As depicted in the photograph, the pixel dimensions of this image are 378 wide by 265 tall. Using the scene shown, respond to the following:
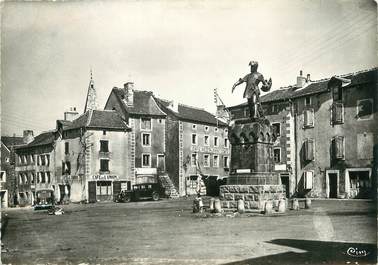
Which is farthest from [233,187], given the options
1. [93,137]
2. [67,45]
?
[93,137]

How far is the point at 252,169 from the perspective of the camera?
16.8 m

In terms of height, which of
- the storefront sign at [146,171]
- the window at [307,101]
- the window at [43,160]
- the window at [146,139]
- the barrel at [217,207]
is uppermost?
the window at [307,101]

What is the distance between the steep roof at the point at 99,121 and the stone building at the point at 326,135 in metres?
12.4

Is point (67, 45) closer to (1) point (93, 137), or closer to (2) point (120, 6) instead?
(2) point (120, 6)

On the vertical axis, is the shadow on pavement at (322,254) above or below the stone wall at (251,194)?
below

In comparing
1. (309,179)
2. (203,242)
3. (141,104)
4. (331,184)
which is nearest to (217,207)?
(203,242)

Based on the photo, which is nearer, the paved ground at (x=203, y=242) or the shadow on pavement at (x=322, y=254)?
the shadow on pavement at (x=322, y=254)

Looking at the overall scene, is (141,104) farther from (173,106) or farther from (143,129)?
(173,106)

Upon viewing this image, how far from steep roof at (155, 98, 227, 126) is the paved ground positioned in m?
25.9

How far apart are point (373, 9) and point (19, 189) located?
3988 cm

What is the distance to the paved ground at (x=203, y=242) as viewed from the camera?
31.2 feet

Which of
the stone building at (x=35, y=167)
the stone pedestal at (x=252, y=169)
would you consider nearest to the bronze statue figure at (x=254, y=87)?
the stone pedestal at (x=252, y=169)

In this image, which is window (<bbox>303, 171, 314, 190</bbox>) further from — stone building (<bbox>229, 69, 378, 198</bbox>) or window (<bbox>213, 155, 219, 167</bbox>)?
window (<bbox>213, 155, 219, 167</bbox>)

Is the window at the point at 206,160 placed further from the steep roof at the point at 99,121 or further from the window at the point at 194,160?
the steep roof at the point at 99,121
